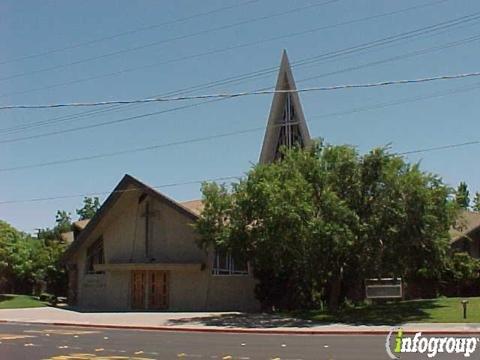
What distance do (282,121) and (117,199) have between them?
72.2 feet

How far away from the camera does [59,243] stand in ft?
179

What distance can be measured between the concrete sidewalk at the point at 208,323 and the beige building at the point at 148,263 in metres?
3.03

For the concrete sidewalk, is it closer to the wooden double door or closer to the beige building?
the beige building

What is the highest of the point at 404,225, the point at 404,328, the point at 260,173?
the point at 260,173

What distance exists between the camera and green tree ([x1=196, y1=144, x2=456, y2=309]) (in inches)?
1128

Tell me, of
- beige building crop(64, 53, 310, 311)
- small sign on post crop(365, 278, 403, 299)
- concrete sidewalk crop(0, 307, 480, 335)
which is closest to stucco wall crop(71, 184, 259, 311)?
beige building crop(64, 53, 310, 311)

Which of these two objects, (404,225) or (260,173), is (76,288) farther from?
(404,225)

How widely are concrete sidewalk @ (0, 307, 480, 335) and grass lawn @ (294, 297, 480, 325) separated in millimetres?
1336

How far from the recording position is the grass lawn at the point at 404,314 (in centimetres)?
2691

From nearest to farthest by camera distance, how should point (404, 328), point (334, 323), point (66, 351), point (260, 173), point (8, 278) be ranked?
point (66, 351) < point (404, 328) < point (334, 323) < point (260, 173) < point (8, 278)

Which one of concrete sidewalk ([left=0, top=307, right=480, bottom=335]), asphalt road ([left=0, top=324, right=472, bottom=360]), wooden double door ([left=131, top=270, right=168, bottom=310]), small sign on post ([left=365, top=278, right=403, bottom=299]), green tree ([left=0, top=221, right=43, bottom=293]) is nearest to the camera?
asphalt road ([left=0, top=324, right=472, bottom=360])

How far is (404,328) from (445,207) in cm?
718

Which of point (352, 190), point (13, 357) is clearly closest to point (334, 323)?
point (352, 190)

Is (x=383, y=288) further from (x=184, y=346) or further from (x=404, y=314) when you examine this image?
(x=184, y=346)
